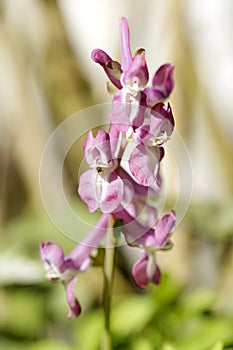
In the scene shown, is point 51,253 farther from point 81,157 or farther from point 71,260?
point 81,157

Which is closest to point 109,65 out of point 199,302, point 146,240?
point 146,240

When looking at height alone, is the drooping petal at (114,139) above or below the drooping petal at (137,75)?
below

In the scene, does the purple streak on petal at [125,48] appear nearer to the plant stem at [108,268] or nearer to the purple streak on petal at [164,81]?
the purple streak on petal at [164,81]

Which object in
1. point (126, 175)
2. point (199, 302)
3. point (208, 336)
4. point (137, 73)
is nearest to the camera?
point (137, 73)

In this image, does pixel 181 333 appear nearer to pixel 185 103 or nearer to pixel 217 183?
pixel 185 103

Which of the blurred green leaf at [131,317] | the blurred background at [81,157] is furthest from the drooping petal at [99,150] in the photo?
the blurred green leaf at [131,317]

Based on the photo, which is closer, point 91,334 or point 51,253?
point 51,253

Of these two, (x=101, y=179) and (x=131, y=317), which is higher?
(x=101, y=179)
